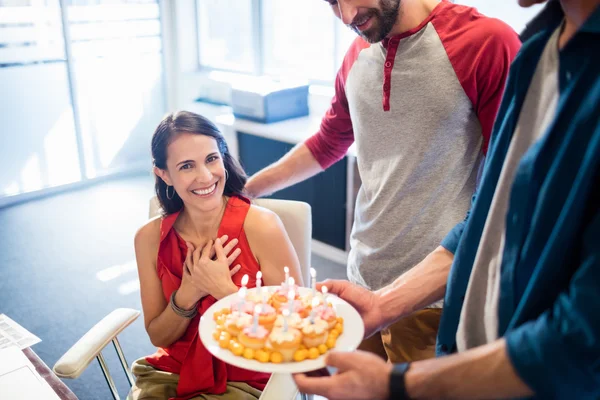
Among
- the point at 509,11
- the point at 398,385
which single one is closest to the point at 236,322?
the point at 398,385

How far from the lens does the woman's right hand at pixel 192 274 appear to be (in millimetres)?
1639

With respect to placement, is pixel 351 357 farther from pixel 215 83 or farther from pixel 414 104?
pixel 215 83

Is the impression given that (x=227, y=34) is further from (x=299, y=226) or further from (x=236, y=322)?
(x=236, y=322)

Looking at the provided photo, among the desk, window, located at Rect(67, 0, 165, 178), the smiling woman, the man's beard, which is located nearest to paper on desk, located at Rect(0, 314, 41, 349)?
the desk

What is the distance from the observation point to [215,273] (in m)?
1.63

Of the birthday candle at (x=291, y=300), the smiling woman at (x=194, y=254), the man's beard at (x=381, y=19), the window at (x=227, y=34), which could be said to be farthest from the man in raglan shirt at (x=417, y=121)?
the window at (x=227, y=34)

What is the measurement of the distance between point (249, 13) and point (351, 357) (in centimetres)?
445

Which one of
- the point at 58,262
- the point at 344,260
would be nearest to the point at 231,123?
the point at 344,260

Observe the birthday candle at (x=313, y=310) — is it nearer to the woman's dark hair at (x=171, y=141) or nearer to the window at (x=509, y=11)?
the woman's dark hair at (x=171, y=141)

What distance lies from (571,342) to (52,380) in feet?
3.69

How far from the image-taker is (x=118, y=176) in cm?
552

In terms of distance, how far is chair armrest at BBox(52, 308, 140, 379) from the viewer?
1487mm

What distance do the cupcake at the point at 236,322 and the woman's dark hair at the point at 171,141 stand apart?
0.69 m

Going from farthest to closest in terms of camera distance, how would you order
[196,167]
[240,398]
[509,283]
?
[196,167] < [240,398] < [509,283]
